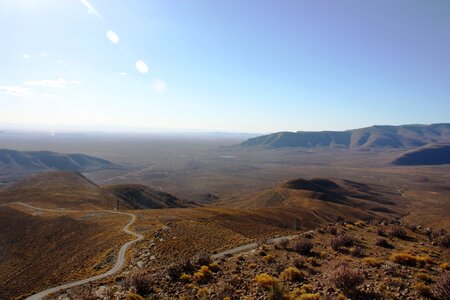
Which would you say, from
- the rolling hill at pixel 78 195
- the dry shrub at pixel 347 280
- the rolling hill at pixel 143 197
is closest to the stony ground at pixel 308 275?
the dry shrub at pixel 347 280

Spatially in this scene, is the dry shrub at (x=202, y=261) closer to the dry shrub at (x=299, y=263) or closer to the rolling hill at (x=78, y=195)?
the dry shrub at (x=299, y=263)

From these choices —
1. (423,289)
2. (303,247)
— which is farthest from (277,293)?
(303,247)

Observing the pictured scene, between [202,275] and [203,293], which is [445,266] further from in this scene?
[202,275]

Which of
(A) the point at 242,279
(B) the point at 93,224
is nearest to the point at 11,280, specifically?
(B) the point at 93,224

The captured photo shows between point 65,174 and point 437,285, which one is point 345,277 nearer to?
point 437,285

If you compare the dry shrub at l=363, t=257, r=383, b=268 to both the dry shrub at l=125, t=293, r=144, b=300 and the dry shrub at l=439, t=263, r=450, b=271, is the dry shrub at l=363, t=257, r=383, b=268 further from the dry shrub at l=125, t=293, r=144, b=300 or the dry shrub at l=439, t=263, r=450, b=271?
the dry shrub at l=125, t=293, r=144, b=300

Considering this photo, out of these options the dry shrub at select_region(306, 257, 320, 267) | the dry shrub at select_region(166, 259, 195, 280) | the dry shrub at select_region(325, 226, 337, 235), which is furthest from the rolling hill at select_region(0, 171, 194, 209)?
the dry shrub at select_region(306, 257, 320, 267)

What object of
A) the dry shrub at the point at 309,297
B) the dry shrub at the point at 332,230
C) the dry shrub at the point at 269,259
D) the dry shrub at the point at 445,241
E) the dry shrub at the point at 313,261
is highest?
the dry shrub at the point at 309,297

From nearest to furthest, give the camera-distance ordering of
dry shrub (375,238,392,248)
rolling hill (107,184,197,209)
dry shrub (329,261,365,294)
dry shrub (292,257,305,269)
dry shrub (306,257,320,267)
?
dry shrub (329,261,365,294)
dry shrub (292,257,305,269)
dry shrub (306,257,320,267)
dry shrub (375,238,392,248)
rolling hill (107,184,197,209)
